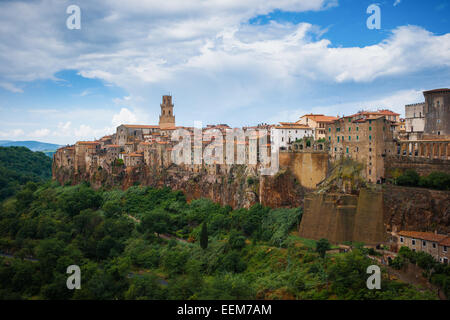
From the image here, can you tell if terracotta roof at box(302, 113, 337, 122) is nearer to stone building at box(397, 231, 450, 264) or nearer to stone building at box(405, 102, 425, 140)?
stone building at box(405, 102, 425, 140)

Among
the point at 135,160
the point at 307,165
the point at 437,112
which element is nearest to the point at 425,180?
the point at 307,165

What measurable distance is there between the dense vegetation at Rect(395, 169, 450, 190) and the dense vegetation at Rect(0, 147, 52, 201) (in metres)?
72.0

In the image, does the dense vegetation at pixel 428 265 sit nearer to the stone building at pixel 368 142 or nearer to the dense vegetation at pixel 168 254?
the dense vegetation at pixel 168 254

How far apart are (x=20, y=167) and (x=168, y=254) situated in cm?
7731

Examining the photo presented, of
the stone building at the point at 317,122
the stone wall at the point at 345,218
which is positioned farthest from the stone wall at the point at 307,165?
the stone building at the point at 317,122

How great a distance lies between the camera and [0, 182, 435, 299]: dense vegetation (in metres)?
29.0

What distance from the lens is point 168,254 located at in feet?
129

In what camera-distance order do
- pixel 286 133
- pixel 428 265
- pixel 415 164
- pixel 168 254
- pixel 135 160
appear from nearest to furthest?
1. pixel 428 265
2. pixel 415 164
3. pixel 168 254
4. pixel 286 133
5. pixel 135 160

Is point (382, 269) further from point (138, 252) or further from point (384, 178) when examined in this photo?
point (138, 252)

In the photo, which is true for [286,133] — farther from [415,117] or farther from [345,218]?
[345,218]

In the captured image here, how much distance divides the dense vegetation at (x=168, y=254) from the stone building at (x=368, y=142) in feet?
25.9
